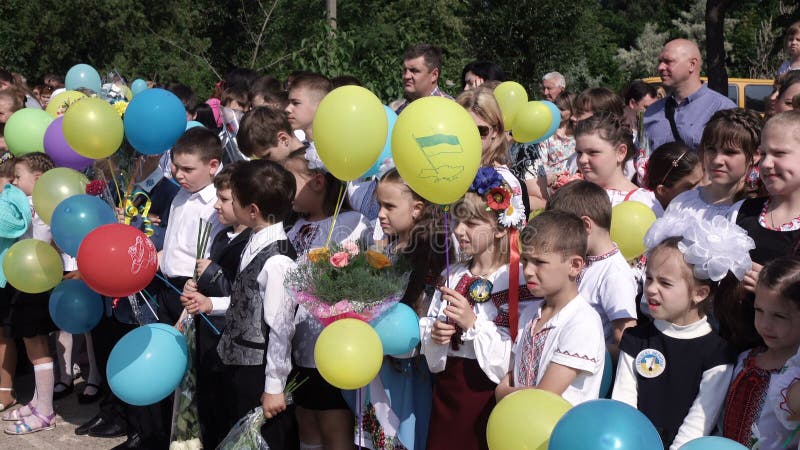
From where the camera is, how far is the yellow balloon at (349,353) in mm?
3164

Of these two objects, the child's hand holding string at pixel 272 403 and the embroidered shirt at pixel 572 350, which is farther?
the child's hand holding string at pixel 272 403

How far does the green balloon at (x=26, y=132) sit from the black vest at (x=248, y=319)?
9.24 ft

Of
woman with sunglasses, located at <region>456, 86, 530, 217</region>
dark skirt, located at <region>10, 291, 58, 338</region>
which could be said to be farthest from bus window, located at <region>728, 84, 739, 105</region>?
dark skirt, located at <region>10, 291, 58, 338</region>

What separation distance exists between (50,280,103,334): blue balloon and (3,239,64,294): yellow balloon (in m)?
0.09

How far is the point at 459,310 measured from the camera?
10.6ft

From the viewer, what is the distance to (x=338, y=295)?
334 centimetres

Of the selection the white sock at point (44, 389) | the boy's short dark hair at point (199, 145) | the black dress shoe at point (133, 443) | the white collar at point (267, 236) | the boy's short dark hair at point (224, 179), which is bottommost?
the black dress shoe at point (133, 443)

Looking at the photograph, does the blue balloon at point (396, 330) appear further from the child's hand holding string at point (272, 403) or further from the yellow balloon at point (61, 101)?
the yellow balloon at point (61, 101)

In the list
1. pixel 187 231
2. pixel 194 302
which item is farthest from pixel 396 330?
pixel 187 231

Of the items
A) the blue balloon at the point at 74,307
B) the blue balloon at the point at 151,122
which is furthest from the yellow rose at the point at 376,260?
the blue balloon at the point at 74,307

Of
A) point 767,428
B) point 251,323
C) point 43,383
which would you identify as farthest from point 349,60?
point 767,428

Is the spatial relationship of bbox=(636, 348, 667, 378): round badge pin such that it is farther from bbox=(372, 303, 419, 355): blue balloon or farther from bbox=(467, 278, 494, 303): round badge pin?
bbox=(372, 303, 419, 355): blue balloon

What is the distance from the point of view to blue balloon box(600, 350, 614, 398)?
318 cm

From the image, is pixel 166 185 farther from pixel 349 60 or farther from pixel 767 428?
pixel 349 60
